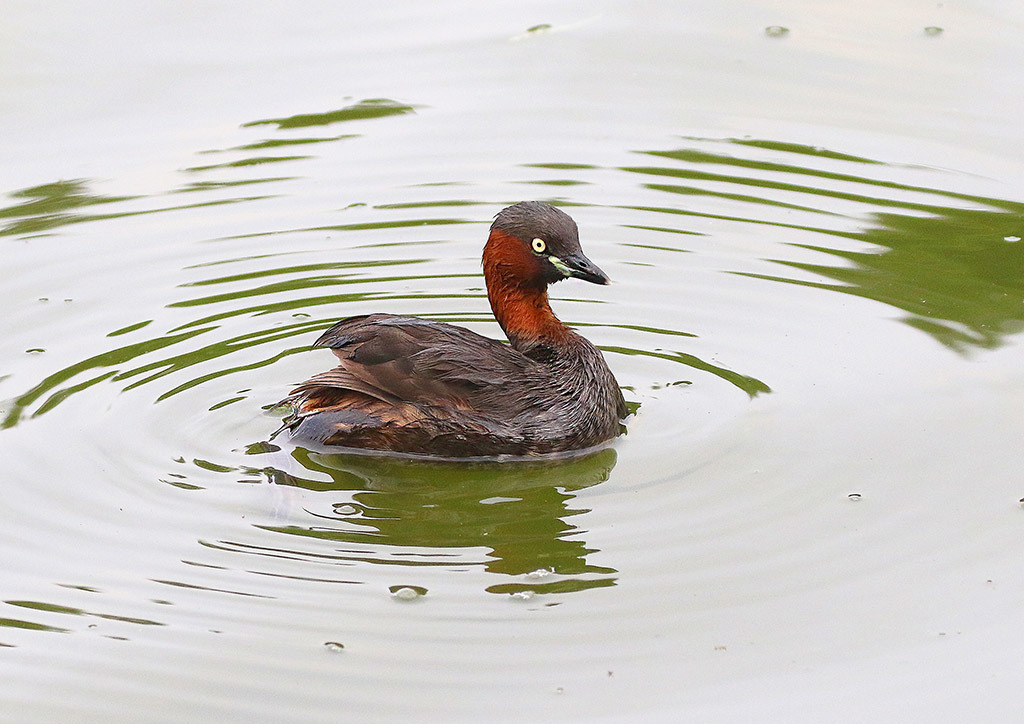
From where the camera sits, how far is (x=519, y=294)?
25.5 ft

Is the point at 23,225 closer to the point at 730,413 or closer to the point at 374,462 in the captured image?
the point at 374,462

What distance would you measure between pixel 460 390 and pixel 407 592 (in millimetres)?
1530

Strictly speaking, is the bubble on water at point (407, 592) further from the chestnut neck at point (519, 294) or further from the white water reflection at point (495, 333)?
the chestnut neck at point (519, 294)

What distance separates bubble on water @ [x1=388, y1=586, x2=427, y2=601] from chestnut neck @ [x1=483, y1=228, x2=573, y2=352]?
6.79ft

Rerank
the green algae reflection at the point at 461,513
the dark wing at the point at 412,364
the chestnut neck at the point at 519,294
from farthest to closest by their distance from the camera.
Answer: the chestnut neck at the point at 519,294, the dark wing at the point at 412,364, the green algae reflection at the point at 461,513

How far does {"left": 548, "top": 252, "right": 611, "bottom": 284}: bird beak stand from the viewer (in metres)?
7.56


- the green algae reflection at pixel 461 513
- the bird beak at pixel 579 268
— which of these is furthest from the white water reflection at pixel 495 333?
the bird beak at pixel 579 268

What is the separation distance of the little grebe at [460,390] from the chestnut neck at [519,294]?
0.14 feet

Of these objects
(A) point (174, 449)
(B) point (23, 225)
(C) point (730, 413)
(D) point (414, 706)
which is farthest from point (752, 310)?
(B) point (23, 225)

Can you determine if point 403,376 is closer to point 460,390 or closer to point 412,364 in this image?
point 412,364

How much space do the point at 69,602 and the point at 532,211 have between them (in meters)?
2.96

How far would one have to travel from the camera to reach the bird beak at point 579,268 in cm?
756

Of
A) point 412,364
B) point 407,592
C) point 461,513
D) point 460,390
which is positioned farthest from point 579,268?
point 407,592

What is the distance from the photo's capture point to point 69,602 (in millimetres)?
5980
